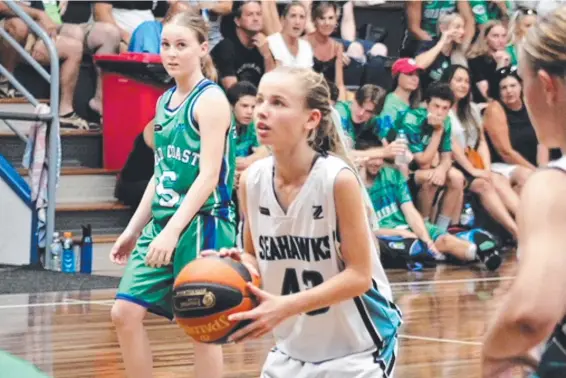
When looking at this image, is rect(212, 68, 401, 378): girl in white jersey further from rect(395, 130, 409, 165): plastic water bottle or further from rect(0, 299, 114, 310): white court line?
rect(395, 130, 409, 165): plastic water bottle

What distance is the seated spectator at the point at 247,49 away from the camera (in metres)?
9.00

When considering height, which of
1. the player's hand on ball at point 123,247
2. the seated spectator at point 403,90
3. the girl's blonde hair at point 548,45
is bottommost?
the seated spectator at point 403,90

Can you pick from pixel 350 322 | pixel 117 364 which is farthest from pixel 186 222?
pixel 117 364

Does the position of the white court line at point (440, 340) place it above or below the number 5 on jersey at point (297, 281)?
below

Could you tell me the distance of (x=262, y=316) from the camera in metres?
2.64

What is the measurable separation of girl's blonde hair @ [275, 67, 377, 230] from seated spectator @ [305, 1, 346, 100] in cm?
624

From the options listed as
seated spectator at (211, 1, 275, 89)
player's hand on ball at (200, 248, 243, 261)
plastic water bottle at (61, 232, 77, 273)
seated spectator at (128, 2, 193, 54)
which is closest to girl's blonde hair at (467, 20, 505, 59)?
seated spectator at (211, 1, 275, 89)

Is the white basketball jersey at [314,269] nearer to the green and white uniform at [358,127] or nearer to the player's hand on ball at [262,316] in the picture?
the player's hand on ball at [262,316]

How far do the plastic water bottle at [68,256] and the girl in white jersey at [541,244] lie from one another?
21.9ft

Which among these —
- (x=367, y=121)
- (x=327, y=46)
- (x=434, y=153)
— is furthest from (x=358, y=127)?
(x=327, y=46)

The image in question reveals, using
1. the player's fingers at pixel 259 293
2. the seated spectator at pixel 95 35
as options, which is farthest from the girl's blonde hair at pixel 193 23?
the seated spectator at pixel 95 35

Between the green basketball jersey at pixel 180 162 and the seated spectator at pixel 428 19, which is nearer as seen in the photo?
the green basketball jersey at pixel 180 162

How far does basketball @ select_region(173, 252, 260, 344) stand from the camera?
2.68 metres

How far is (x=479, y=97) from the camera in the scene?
10.8 meters
